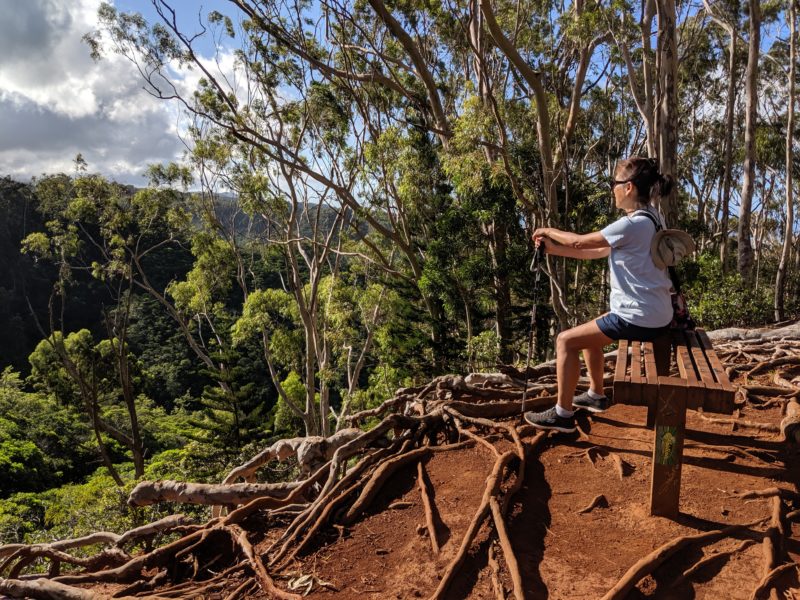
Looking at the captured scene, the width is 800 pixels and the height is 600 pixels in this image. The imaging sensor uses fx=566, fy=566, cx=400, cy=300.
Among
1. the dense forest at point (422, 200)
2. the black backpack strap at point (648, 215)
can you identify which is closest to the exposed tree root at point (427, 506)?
the black backpack strap at point (648, 215)

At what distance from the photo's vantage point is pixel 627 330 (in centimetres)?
284

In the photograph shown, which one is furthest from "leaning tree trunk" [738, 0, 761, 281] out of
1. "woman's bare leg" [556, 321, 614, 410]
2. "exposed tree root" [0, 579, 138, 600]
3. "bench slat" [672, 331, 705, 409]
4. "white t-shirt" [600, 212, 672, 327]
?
"exposed tree root" [0, 579, 138, 600]

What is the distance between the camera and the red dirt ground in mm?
2207

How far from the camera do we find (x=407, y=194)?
13.7 m

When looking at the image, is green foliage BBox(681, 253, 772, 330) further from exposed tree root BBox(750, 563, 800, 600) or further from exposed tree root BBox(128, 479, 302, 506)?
exposed tree root BBox(128, 479, 302, 506)

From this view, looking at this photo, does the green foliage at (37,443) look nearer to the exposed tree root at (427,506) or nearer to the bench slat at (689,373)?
the exposed tree root at (427,506)

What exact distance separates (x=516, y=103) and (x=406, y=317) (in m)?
7.03

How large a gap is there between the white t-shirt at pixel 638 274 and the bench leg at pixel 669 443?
508 mm

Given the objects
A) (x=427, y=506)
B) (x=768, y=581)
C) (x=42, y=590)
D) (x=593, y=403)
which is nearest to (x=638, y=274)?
(x=593, y=403)

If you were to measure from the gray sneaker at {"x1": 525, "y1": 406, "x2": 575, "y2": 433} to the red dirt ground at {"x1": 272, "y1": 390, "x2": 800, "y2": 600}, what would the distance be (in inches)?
5.3

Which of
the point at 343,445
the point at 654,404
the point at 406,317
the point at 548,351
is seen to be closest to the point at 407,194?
the point at 406,317

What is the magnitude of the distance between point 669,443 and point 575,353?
2.36 feet

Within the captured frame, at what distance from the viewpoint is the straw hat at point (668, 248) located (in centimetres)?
271

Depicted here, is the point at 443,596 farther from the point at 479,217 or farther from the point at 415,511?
the point at 479,217
